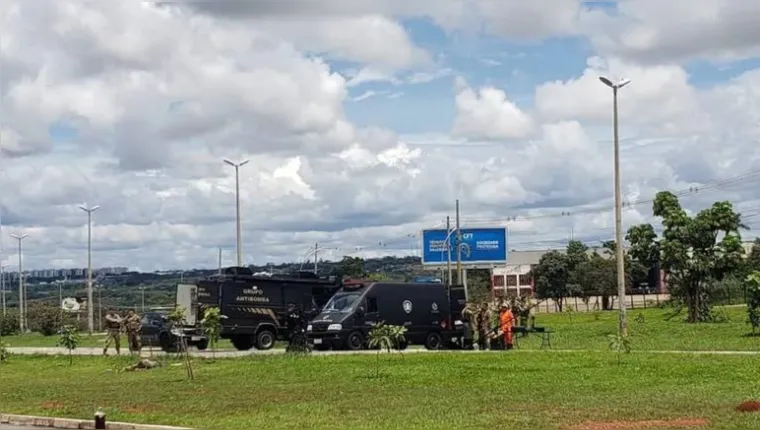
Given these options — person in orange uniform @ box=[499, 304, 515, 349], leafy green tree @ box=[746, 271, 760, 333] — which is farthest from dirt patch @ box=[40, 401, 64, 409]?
leafy green tree @ box=[746, 271, 760, 333]

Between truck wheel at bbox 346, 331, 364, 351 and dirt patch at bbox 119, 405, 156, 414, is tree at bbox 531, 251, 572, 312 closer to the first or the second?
truck wheel at bbox 346, 331, 364, 351

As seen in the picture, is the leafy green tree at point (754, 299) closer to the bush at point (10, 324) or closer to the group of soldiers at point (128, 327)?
the group of soldiers at point (128, 327)

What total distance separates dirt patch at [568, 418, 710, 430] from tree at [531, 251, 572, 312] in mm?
97273

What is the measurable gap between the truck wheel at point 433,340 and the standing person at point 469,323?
2.81ft

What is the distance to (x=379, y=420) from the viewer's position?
1762 centimetres

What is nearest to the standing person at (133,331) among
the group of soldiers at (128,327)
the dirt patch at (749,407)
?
the group of soldiers at (128,327)

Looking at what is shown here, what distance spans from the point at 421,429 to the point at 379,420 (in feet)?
4.21

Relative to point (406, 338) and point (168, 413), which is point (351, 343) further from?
point (168, 413)

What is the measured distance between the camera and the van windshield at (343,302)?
3606 centimetres

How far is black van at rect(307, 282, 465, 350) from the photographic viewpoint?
35.8 meters

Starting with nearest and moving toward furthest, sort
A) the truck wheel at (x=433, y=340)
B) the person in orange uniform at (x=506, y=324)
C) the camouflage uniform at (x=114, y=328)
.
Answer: the person in orange uniform at (x=506, y=324) < the truck wheel at (x=433, y=340) < the camouflage uniform at (x=114, y=328)

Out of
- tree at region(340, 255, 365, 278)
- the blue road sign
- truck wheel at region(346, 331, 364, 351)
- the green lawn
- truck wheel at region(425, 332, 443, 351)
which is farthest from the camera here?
tree at region(340, 255, 365, 278)

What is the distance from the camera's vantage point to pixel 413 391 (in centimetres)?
2236

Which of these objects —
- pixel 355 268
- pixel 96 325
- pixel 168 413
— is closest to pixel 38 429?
pixel 168 413
